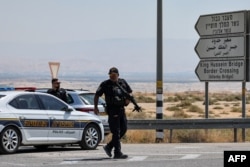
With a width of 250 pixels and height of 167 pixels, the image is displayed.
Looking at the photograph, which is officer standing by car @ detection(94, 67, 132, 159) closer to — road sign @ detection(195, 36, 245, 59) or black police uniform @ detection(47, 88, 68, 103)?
black police uniform @ detection(47, 88, 68, 103)

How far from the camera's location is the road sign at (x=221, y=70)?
2708 centimetres

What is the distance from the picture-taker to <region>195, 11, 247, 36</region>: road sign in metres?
26.9

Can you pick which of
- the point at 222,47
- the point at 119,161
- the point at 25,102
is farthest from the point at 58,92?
the point at 222,47

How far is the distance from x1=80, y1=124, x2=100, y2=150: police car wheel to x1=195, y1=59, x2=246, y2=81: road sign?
952 cm

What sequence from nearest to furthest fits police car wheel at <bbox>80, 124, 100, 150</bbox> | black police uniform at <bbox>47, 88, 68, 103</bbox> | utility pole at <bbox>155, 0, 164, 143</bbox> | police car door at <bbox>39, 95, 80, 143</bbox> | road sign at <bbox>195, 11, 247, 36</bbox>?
1. police car door at <bbox>39, 95, 80, 143</bbox>
2. police car wheel at <bbox>80, 124, 100, 150</bbox>
3. black police uniform at <bbox>47, 88, 68, 103</bbox>
4. utility pole at <bbox>155, 0, 164, 143</bbox>
5. road sign at <bbox>195, 11, 247, 36</bbox>

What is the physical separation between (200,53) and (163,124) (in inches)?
205

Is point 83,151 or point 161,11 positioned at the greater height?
point 161,11

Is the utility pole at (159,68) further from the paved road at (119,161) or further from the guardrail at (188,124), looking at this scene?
the paved road at (119,161)

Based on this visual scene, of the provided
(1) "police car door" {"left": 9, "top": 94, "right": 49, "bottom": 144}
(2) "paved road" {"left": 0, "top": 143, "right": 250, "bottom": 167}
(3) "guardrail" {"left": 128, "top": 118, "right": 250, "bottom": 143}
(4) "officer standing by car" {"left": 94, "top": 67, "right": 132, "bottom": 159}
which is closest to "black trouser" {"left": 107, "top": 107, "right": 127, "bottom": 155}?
(4) "officer standing by car" {"left": 94, "top": 67, "right": 132, "bottom": 159}

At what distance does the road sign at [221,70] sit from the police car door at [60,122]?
10.2 metres

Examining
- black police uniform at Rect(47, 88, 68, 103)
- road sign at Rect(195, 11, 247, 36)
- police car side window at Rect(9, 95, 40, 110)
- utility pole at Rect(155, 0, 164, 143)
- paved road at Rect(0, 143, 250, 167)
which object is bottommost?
paved road at Rect(0, 143, 250, 167)

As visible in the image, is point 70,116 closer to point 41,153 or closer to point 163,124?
point 41,153

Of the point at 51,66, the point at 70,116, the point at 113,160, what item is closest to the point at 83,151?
the point at 70,116

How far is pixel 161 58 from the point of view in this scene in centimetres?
2462
